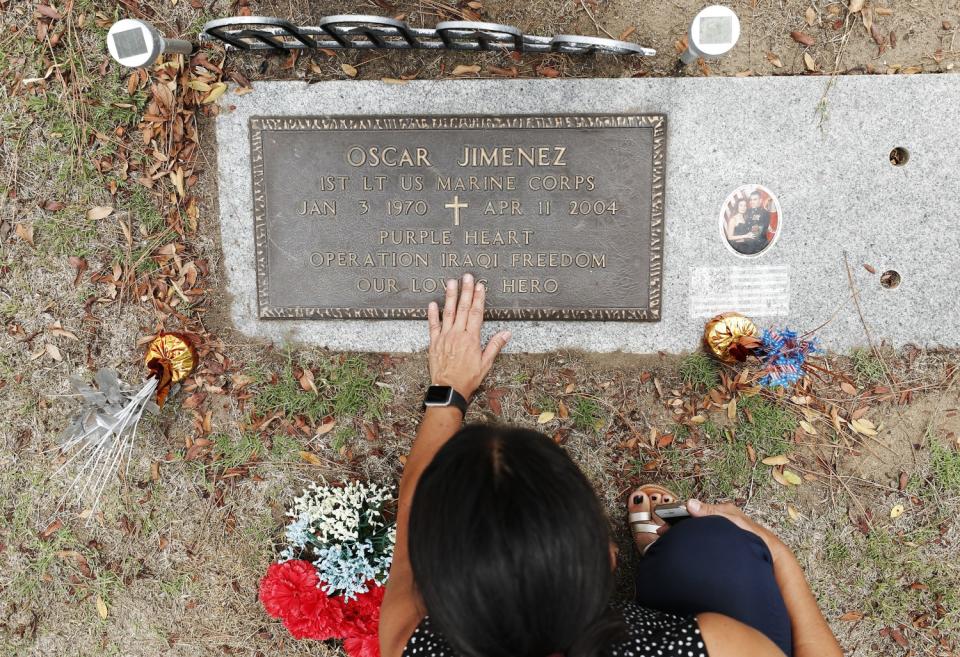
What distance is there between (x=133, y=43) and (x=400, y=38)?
1127 mm

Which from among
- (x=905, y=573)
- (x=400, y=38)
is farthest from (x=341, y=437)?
(x=905, y=573)

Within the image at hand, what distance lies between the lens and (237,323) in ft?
9.17

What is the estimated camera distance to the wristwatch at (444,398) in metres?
2.51

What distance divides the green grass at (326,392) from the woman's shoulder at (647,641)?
3.88ft

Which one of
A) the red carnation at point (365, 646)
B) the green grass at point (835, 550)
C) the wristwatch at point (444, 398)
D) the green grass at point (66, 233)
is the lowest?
the red carnation at point (365, 646)

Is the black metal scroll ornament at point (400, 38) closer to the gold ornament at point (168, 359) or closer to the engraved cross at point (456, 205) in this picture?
the engraved cross at point (456, 205)

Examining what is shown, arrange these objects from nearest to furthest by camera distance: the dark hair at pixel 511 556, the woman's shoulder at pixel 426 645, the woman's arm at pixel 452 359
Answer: the dark hair at pixel 511 556, the woman's shoulder at pixel 426 645, the woman's arm at pixel 452 359

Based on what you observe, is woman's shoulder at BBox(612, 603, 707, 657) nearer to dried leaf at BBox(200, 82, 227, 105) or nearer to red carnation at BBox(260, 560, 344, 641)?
red carnation at BBox(260, 560, 344, 641)

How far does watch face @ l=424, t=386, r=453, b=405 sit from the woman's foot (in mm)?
1071

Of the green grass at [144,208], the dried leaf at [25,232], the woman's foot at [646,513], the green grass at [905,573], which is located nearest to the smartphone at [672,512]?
the woman's foot at [646,513]

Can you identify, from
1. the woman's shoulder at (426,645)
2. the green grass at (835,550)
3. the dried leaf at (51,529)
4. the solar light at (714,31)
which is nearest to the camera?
the woman's shoulder at (426,645)

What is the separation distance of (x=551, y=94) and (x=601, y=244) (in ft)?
2.43

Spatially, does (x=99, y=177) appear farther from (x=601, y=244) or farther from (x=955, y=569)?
(x=955, y=569)

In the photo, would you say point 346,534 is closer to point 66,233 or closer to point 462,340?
point 462,340
